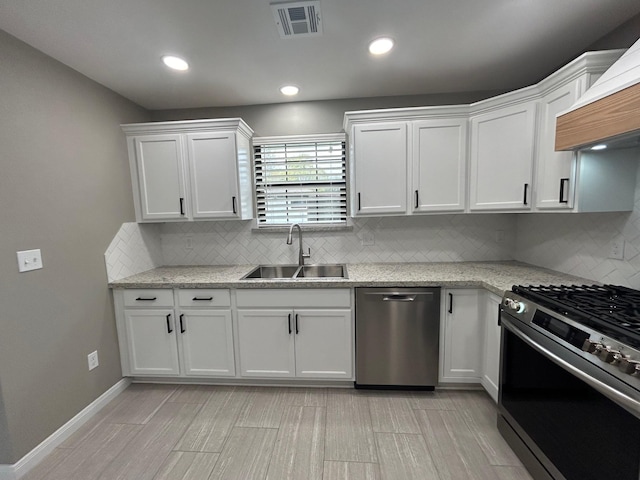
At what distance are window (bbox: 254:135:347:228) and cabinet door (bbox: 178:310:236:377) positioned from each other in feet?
3.42

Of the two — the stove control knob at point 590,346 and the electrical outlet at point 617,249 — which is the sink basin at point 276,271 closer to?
the stove control knob at point 590,346

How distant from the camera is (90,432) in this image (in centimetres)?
187

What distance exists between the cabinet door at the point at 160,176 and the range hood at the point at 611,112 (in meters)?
2.79

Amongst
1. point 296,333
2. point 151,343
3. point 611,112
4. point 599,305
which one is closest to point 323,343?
point 296,333

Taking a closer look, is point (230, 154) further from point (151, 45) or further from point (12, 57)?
point (12, 57)

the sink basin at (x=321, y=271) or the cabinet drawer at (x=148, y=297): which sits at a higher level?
the sink basin at (x=321, y=271)

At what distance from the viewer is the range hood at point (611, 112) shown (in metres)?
1.14

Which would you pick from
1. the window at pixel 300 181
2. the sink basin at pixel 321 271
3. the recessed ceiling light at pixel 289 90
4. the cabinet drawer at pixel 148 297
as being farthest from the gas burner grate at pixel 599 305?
the cabinet drawer at pixel 148 297

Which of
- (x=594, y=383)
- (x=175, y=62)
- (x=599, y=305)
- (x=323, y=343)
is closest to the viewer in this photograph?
(x=594, y=383)

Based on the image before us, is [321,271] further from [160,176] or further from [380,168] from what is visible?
[160,176]

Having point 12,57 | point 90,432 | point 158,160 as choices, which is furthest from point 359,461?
point 12,57

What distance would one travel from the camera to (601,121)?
1273 mm

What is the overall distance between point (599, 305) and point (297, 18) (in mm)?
2147

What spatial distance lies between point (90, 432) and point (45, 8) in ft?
8.41
